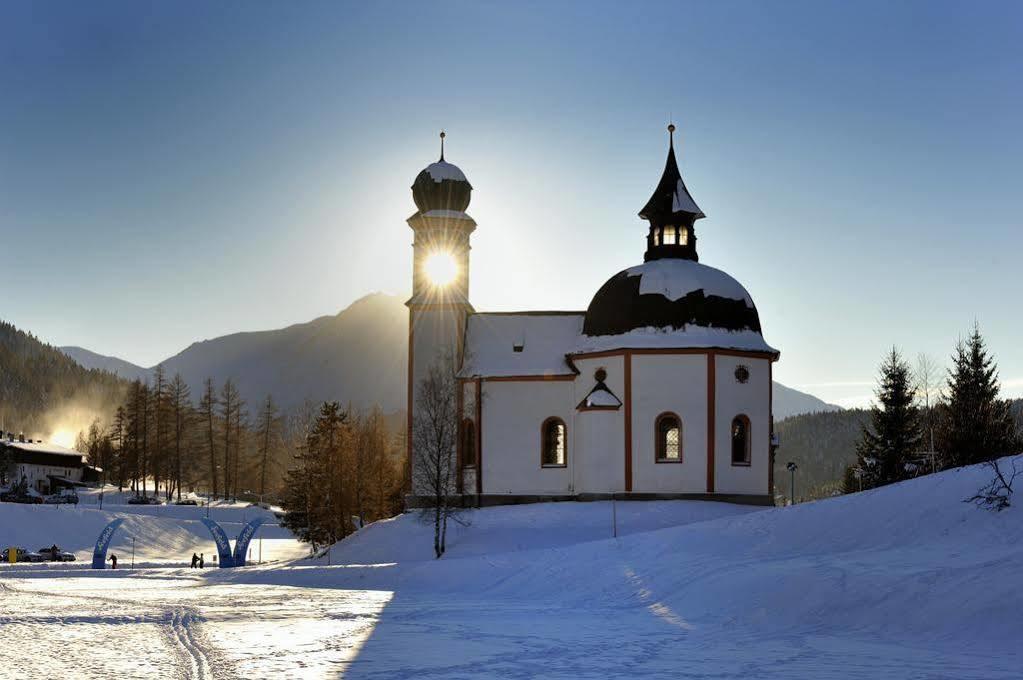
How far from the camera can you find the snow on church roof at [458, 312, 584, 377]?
4459 centimetres

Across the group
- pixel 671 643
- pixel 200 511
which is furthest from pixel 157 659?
pixel 200 511

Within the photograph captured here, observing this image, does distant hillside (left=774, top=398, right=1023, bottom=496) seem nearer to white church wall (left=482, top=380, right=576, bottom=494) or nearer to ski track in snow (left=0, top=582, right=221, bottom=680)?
white church wall (left=482, top=380, right=576, bottom=494)

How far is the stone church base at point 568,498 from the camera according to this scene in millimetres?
41594

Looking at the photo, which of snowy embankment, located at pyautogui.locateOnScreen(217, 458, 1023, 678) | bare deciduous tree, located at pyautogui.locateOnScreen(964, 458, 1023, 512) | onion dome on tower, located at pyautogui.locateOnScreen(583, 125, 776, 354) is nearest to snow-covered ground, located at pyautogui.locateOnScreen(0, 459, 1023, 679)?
snowy embankment, located at pyautogui.locateOnScreen(217, 458, 1023, 678)

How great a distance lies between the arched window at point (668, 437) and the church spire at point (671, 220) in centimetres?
820

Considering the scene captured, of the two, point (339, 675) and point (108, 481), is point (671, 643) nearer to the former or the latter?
point (339, 675)

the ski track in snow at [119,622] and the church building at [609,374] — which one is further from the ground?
the church building at [609,374]

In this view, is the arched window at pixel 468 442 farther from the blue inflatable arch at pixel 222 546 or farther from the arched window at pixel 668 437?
the blue inflatable arch at pixel 222 546

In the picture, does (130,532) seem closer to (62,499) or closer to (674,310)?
(62,499)

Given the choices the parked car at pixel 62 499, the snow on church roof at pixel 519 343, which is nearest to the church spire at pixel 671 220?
the snow on church roof at pixel 519 343

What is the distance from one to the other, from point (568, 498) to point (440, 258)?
12366 mm

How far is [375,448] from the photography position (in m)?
75.4

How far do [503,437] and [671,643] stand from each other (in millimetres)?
27580

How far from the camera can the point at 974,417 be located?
47.3 m
